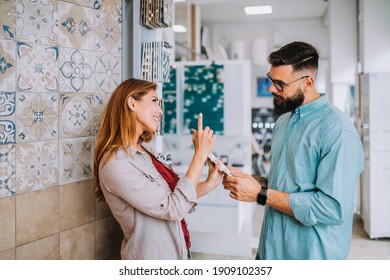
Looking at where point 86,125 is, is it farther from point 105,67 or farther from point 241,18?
point 241,18

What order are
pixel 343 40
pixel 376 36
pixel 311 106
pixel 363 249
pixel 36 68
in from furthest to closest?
1. pixel 343 40
2. pixel 376 36
3. pixel 363 249
4. pixel 311 106
5. pixel 36 68

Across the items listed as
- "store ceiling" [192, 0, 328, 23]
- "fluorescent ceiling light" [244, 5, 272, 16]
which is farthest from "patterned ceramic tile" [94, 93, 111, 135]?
"fluorescent ceiling light" [244, 5, 272, 16]

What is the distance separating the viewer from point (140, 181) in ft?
4.45

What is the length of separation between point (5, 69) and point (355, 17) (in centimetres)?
540

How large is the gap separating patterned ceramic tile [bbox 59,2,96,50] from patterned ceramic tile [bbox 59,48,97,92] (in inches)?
1.3

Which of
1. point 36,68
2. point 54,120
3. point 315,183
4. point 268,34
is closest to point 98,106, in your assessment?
point 54,120

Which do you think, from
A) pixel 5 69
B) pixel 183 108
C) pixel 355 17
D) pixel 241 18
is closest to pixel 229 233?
pixel 183 108

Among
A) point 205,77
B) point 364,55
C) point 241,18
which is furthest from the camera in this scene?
point 241,18

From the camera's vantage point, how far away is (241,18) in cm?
757

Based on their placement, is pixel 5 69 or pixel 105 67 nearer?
pixel 5 69

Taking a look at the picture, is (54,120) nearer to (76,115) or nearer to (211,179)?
(76,115)

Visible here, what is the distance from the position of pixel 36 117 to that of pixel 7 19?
37 centimetres
